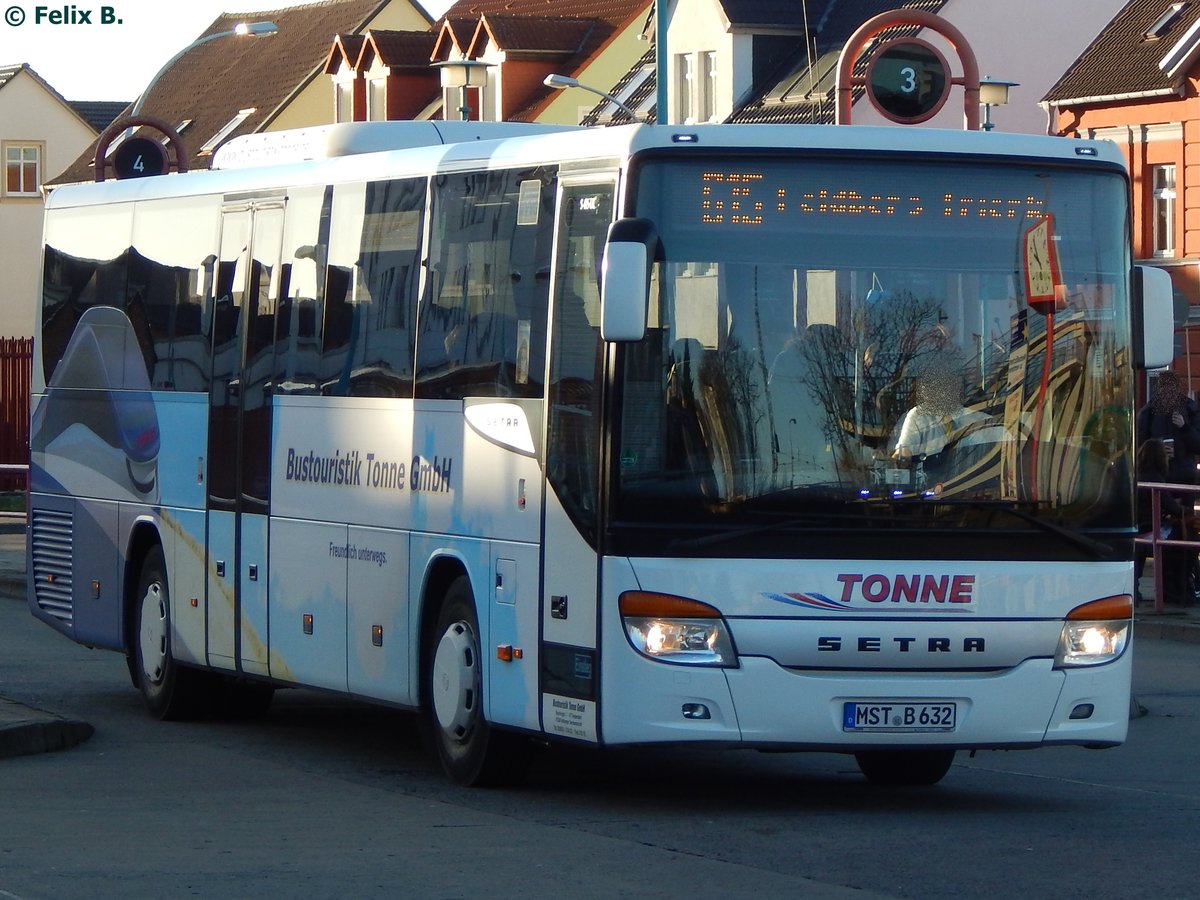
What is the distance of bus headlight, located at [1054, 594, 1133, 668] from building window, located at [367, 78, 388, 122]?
190 feet

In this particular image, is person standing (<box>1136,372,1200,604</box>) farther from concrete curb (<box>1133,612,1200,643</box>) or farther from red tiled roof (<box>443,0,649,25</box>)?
red tiled roof (<box>443,0,649,25</box>)

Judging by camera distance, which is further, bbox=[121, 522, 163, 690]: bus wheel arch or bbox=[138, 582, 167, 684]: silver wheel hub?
bbox=[121, 522, 163, 690]: bus wheel arch

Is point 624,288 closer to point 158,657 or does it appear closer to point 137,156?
point 158,657

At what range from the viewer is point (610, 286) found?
10.3 metres

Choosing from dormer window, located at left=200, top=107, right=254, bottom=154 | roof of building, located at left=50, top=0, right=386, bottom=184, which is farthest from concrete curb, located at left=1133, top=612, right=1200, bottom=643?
dormer window, located at left=200, top=107, right=254, bottom=154

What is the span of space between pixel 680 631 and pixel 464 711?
5.25 feet

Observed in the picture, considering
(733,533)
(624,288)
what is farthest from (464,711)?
(624,288)

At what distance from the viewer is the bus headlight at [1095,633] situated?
11.0 meters

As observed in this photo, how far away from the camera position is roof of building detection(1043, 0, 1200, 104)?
143ft

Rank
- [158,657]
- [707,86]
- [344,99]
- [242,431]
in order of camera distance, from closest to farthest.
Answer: [242,431] < [158,657] < [707,86] < [344,99]

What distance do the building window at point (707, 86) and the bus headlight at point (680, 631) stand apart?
4615 cm

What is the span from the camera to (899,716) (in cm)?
1074

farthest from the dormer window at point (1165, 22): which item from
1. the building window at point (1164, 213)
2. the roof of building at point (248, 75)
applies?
the roof of building at point (248, 75)

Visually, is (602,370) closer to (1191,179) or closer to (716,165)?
(716,165)
